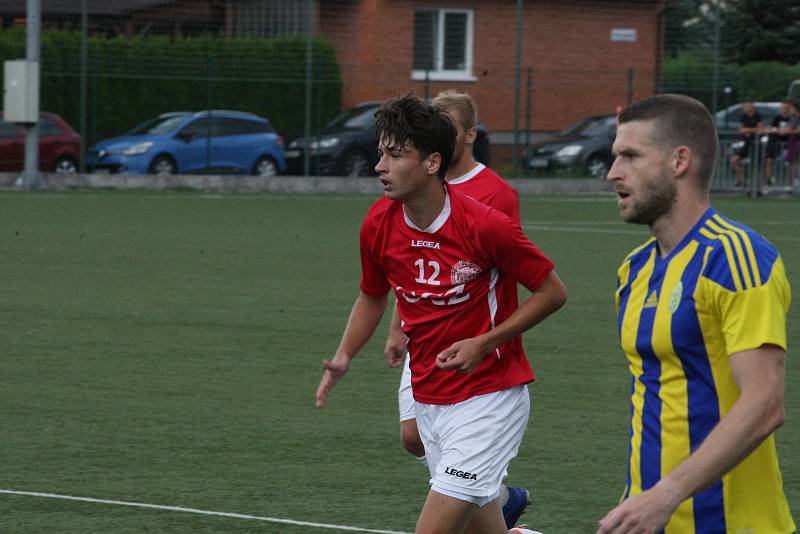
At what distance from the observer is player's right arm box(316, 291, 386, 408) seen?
213 inches

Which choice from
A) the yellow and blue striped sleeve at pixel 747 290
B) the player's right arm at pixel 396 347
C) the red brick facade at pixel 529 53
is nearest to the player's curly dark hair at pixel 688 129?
the yellow and blue striped sleeve at pixel 747 290

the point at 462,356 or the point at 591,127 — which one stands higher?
the point at 591,127

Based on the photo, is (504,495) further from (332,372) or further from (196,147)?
(196,147)

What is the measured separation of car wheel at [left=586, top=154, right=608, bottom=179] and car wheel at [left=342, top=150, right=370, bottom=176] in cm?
469

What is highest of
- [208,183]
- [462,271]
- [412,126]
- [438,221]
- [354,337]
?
[412,126]

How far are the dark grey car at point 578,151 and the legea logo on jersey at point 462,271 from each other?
2688cm

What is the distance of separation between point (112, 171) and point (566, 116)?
9920 mm

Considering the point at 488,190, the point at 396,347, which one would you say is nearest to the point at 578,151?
the point at 488,190

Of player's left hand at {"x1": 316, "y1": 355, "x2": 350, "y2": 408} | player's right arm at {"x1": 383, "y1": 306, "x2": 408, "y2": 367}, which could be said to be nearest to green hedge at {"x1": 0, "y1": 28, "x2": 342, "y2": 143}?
player's right arm at {"x1": 383, "y1": 306, "x2": 408, "y2": 367}

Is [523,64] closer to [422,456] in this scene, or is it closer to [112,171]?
[112,171]

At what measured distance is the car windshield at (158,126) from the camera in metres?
30.1

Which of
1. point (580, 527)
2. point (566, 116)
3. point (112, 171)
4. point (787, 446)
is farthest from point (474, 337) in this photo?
point (566, 116)

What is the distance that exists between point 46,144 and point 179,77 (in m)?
2.96

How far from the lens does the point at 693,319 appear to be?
344cm
